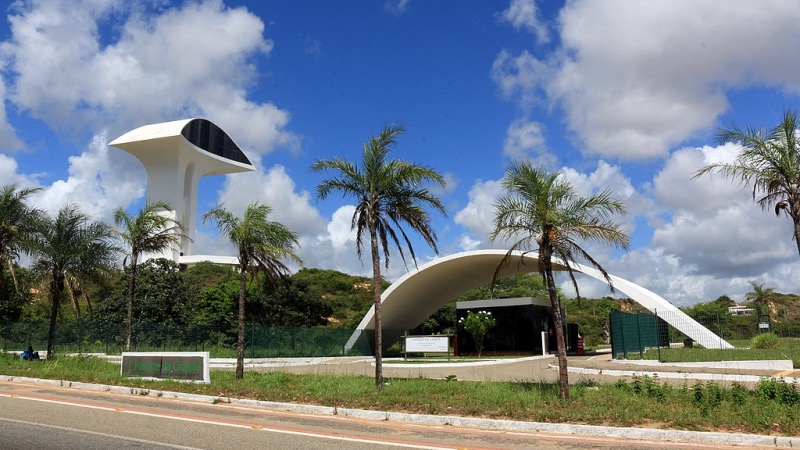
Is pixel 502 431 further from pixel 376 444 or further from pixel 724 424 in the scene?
pixel 724 424

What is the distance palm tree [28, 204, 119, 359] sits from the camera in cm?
2488

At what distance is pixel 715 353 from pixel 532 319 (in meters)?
16.3

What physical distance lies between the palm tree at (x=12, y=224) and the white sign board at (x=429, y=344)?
1969 cm

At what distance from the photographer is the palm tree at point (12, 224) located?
24844mm

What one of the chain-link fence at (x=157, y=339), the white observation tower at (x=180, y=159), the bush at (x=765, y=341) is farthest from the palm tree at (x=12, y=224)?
the white observation tower at (x=180, y=159)

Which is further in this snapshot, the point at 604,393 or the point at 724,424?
the point at 604,393

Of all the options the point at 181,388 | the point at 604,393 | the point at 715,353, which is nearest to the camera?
the point at 604,393

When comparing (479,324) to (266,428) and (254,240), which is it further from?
(266,428)

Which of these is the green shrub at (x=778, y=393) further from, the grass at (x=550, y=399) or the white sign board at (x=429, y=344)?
the white sign board at (x=429, y=344)

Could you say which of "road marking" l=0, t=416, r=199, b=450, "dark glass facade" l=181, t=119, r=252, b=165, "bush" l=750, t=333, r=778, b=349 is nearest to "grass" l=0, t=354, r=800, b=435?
"road marking" l=0, t=416, r=199, b=450

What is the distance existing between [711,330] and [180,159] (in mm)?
72587

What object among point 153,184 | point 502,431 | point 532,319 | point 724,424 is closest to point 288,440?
point 502,431

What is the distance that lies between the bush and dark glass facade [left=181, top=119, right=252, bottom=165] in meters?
72.0

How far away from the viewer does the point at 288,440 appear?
9.09 meters
